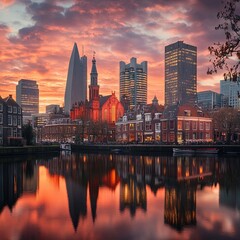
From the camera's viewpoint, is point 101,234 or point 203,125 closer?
point 101,234

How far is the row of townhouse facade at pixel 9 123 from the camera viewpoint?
9869cm

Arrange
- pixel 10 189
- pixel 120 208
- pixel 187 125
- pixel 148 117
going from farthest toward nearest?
pixel 148 117, pixel 187 125, pixel 10 189, pixel 120 208

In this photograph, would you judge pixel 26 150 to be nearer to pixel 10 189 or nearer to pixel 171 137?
pixel 171 137

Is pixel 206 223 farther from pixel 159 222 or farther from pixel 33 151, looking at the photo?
pixel 33 151

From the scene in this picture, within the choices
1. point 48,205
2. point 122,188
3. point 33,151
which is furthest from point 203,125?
point 48,205

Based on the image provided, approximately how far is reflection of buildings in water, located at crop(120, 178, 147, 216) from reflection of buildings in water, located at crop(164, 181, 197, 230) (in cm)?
206

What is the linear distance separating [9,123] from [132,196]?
256 ft

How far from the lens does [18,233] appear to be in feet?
65.7

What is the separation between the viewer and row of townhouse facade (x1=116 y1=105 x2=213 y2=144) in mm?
121188

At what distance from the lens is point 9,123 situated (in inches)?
3994

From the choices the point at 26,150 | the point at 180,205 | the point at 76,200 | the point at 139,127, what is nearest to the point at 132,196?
the point at 76,200

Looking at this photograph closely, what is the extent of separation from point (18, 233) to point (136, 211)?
9054 mm

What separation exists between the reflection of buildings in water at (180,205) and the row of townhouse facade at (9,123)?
7192 cm

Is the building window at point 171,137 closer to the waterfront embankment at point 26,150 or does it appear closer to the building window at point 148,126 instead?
the building window at point 148,126
